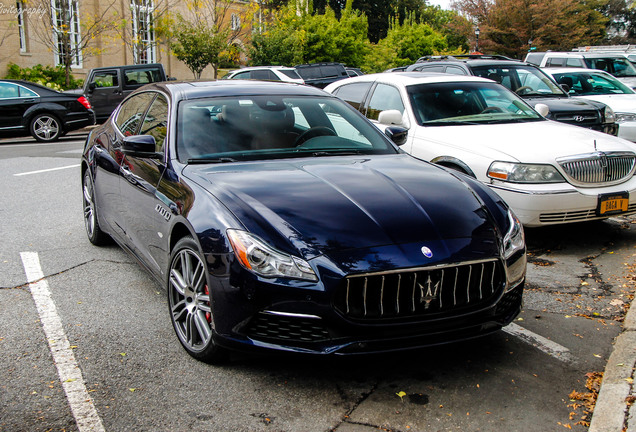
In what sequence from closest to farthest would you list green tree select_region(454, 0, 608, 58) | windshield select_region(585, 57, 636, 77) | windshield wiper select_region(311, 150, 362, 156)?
1. windshield wiper select_region(311, 150, 362, 156)
2. windshield select_region(585, 57, 636, 77)
3. green tree select_region(454, 0, 608, 58)

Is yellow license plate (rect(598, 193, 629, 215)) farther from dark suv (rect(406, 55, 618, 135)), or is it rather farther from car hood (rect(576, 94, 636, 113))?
car hood (rect(576, 94, 636, 113))

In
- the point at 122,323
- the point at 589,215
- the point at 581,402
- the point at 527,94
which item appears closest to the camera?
the point at 581,402

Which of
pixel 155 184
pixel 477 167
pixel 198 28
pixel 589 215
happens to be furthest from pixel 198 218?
pixel 198 28

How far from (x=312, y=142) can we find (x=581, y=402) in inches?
99.0

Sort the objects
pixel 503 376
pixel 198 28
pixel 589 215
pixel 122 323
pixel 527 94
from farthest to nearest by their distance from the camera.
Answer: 1. pixel 198 28
2. pixel 527 94
3. pixel 589 215
4. pixel 122 323
5. pixel 503 376

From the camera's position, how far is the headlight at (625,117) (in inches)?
489

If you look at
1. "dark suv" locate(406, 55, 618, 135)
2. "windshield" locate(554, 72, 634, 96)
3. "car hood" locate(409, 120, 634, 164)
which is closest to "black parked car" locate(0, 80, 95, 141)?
"dark suv" locate(406, 55, 618, 135)

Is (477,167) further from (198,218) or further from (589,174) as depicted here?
(198,218)

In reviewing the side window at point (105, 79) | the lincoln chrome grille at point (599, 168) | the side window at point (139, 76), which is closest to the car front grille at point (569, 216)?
the lincoln chrome grille at point (599, 168)

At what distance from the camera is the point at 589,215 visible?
21.1 ft

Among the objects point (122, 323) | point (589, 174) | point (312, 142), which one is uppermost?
point (312, 142)

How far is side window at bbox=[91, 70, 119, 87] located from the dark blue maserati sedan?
1654cm

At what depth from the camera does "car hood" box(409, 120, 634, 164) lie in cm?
650

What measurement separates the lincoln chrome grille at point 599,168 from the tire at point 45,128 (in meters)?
14.4
